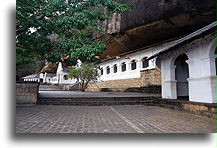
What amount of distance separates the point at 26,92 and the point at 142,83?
10991 mm

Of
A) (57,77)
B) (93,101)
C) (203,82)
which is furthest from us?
(57,77)

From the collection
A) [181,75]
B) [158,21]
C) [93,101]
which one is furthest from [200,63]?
[158,21]

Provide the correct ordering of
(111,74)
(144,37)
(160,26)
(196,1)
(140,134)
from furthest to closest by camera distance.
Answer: (111,74)
(144,37)
(160,26)
(196,1)
(140,134)

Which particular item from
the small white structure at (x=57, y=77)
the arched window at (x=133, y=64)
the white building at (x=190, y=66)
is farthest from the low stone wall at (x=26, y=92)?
the small white structure at (x=57, y=77)

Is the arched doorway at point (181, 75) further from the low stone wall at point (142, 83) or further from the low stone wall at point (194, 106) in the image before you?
the low stone wall at point (142, 83)

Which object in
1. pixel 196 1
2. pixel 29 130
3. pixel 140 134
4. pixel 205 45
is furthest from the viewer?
pixel 196 1

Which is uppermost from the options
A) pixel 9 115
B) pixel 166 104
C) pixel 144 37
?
pixel 144 37

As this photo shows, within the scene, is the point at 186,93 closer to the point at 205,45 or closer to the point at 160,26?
the point at 205,45

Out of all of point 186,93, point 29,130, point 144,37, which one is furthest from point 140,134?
point 144,37

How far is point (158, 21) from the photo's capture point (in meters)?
12.6

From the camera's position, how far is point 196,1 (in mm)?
10312

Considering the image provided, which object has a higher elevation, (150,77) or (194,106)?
(150,77)

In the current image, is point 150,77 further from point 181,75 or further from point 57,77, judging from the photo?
point 57,77

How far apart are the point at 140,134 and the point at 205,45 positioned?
4243 millimetres
